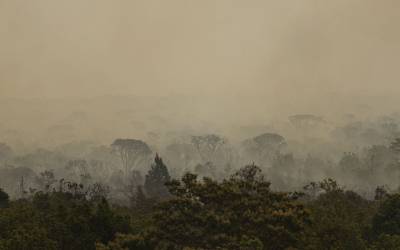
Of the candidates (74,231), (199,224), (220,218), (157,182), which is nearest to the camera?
(220,218)

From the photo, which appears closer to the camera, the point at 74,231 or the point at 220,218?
the point at 220,218

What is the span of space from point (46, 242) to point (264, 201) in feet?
46.3

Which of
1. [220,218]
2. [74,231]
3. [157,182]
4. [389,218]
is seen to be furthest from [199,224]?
[157,182]

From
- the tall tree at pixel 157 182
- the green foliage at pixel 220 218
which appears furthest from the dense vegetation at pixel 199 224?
the tall tree at pixel 157 182

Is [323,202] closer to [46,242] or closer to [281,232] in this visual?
[281,232]

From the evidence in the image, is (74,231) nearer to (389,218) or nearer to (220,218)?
(220,218)

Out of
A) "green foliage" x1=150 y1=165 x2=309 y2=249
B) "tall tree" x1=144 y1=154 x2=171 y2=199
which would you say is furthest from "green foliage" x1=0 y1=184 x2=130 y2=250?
"tall tree" x1=144 y1=154 x2=171 y2=199

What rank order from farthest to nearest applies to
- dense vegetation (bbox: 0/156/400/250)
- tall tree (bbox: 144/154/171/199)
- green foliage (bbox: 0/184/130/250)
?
1. tall tree (bbox: 144/154/171/199)
2. green foliage (bbox: 0/184/130/250)
3. dense vegetation (bbox: 0/156/400/250)

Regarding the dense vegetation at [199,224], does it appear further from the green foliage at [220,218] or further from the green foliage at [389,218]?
the green foliage at [389,218]

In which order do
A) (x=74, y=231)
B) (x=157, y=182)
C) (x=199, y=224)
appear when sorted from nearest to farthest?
(x=199, y=224) → (x=74, y=231) → (x=157, y=182)

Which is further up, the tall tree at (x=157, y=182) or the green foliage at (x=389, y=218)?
the tall tree at (x=157, y=182)

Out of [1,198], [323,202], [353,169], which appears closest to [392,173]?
[353,169]

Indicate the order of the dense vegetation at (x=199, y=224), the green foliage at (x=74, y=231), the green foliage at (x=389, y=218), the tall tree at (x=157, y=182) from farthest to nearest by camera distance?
the tall tree at (x=157, y=182)
the green foliage at (x=389, y=218)
the green foliage at (x=74, y=231)
the dense vegetation at (x=199, y=224)

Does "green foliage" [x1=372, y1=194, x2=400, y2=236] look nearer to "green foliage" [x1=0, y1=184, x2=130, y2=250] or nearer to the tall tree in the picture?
"green foliage" [x1=0, y1=184, x2=130, y2=250]
